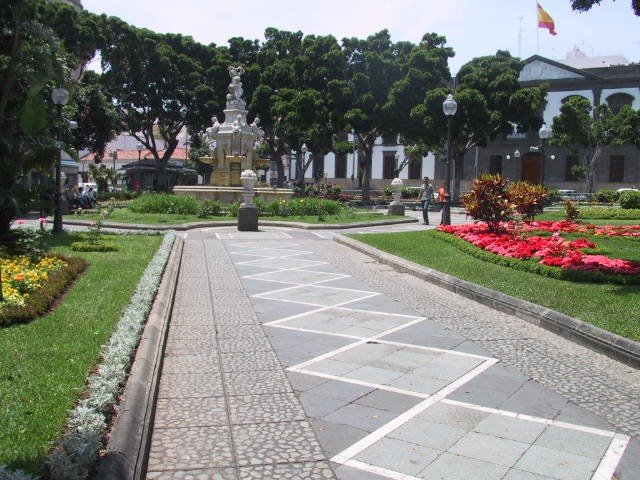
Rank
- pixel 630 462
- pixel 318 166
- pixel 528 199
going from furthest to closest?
pixel 318 166 → pixel 528 199 → pixel 630 462

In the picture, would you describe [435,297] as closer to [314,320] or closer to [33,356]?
[314,320]

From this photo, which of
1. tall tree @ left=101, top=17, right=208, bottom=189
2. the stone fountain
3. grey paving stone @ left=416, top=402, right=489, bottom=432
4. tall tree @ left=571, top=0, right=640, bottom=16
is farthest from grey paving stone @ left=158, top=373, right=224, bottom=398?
tall tree @ left=101, top=17, right=208, bottom=189

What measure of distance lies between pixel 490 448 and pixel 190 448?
1.89m

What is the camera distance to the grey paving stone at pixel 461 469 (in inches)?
142

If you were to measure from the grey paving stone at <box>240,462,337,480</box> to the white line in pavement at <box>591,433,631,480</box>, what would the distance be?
61.1 inches

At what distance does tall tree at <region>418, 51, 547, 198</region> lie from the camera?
1345 inches

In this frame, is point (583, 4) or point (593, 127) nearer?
point (583, 4)

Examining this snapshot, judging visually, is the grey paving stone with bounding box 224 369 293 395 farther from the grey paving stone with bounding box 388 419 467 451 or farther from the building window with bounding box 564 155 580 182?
the building window with bounding box 564 155 580 182

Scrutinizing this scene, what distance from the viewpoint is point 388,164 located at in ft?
190

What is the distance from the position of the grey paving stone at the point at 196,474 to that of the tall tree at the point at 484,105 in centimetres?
3195

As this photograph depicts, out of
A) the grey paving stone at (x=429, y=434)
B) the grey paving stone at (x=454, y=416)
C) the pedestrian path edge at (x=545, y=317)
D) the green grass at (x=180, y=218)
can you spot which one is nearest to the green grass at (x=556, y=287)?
the pedestrian path edge at (x=545, y=317)

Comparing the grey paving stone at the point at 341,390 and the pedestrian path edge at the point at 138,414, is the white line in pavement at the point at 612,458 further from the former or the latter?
the pedestrian path edge at the point at 138,414

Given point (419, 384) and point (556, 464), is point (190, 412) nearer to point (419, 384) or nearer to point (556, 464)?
point (419, 384)

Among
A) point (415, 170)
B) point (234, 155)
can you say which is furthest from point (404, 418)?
point (415, 170)
